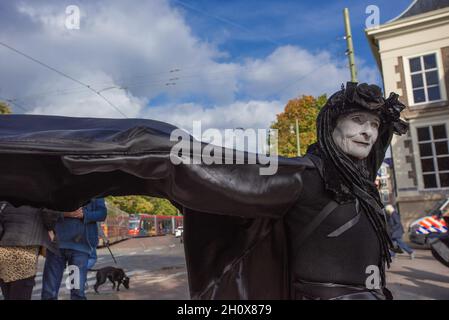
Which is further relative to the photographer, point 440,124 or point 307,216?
point 440,124

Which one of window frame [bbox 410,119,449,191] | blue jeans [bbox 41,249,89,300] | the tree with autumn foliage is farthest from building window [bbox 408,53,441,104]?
blue jeans [bbox 41,249,89,300]

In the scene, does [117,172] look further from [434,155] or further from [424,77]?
[424,77]

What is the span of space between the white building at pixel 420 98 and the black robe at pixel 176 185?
16603 mm

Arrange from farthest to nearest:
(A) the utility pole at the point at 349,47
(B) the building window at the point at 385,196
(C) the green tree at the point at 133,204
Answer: (C) the green tree at the point at 133,204, (B) the building window at the point at 385,196, (A) the utility pole at the point at 349,47

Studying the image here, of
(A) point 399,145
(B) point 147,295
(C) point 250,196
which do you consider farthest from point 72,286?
(A) point 399,145

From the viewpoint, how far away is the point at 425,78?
675 inches

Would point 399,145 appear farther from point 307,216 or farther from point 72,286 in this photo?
point 307,216

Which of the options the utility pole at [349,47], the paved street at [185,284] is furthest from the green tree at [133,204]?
the utility pole at [349,47]

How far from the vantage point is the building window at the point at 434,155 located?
53.5ft

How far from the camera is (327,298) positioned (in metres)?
1.54

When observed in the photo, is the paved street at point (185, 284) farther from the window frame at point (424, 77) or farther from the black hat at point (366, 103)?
the window frame at point (424, 77)

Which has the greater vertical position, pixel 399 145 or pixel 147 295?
pixel 399 145

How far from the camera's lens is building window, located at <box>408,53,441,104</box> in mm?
17031
